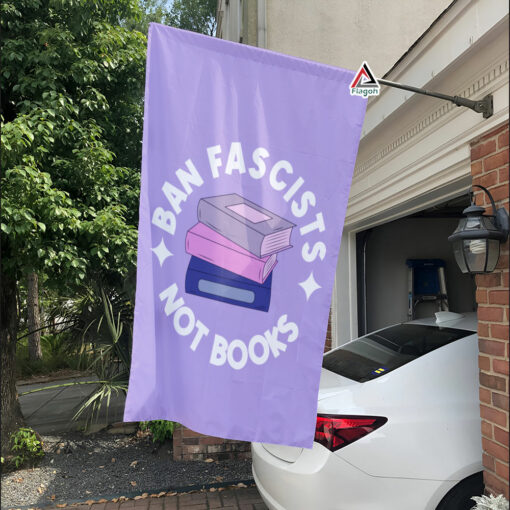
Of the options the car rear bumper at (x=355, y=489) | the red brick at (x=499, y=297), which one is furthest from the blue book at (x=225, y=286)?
the red brick at (x=499, y=297)

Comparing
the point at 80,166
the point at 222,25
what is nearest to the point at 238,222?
the point at 80,166

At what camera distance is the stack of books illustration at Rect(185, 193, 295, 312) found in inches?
96.7

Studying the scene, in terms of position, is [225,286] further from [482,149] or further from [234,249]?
[482,149]

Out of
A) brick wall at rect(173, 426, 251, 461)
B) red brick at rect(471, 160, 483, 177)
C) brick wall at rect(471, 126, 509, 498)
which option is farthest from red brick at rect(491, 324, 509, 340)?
brick wall at rect(173, 426, 251, 461)

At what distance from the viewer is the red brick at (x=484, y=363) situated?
112 inches

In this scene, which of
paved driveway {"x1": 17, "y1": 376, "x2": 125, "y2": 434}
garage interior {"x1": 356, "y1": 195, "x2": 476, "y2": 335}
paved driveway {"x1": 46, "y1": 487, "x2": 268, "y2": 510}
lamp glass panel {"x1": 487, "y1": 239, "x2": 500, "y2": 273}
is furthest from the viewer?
garage interior {"x1": 356, "y1": 195, "x2": 476, "y2": 335}

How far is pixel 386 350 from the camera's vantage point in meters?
3.59

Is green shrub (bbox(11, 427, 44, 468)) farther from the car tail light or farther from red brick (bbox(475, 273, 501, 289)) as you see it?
red brick (bbox(475, 273, 501, 289))

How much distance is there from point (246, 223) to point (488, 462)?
1.87 m

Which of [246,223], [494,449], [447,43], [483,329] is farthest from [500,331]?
[447,43]

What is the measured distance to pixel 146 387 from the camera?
2463mm

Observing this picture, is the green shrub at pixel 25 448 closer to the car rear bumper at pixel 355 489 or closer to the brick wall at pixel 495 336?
the car rear bumper at pixel 355 489

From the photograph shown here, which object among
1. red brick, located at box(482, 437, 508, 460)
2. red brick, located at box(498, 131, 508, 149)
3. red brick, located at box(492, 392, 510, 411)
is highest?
red brick, located at box(498, 131, 508, 149)

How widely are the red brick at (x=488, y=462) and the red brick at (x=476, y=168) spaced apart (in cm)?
160
